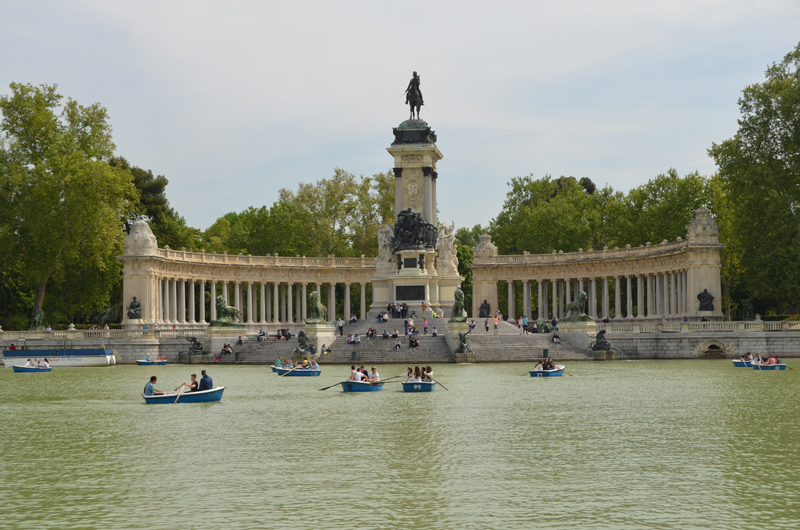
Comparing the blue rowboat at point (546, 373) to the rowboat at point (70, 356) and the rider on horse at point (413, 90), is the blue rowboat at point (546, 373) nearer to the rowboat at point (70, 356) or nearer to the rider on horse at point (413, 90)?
the rowboat at point (70, 356)

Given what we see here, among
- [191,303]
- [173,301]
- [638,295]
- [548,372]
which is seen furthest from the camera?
[638,295]

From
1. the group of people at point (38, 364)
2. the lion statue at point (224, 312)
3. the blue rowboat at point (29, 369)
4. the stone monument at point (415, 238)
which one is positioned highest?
the stone monument at point (415, 238)

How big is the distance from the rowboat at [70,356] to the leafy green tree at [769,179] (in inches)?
1598

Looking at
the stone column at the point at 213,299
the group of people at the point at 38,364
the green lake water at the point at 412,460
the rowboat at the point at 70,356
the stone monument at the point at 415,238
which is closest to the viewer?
the green lake water at the point at 412,460

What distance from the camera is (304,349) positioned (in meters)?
53.2

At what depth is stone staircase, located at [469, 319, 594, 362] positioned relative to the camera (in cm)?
5284

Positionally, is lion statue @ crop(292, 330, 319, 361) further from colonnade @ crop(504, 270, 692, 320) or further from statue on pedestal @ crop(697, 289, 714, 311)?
statue on pedestal @ crop(697, 289, 714, 311)

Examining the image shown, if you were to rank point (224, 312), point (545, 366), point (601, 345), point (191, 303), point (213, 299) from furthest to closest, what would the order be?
point (213, 299) → point (191, 303) → point (224, 312) → point (601, 345) → point (545, 366)

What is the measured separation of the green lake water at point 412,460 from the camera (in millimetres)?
15258

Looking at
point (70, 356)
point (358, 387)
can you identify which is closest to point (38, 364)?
point (70, 356)

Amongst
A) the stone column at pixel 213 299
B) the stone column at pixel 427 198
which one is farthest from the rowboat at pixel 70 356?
the stone column at pixel 427 198

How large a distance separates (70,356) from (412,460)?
135 feet

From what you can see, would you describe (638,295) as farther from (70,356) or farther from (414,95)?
(70,356)

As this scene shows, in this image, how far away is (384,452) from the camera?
68.3ft
